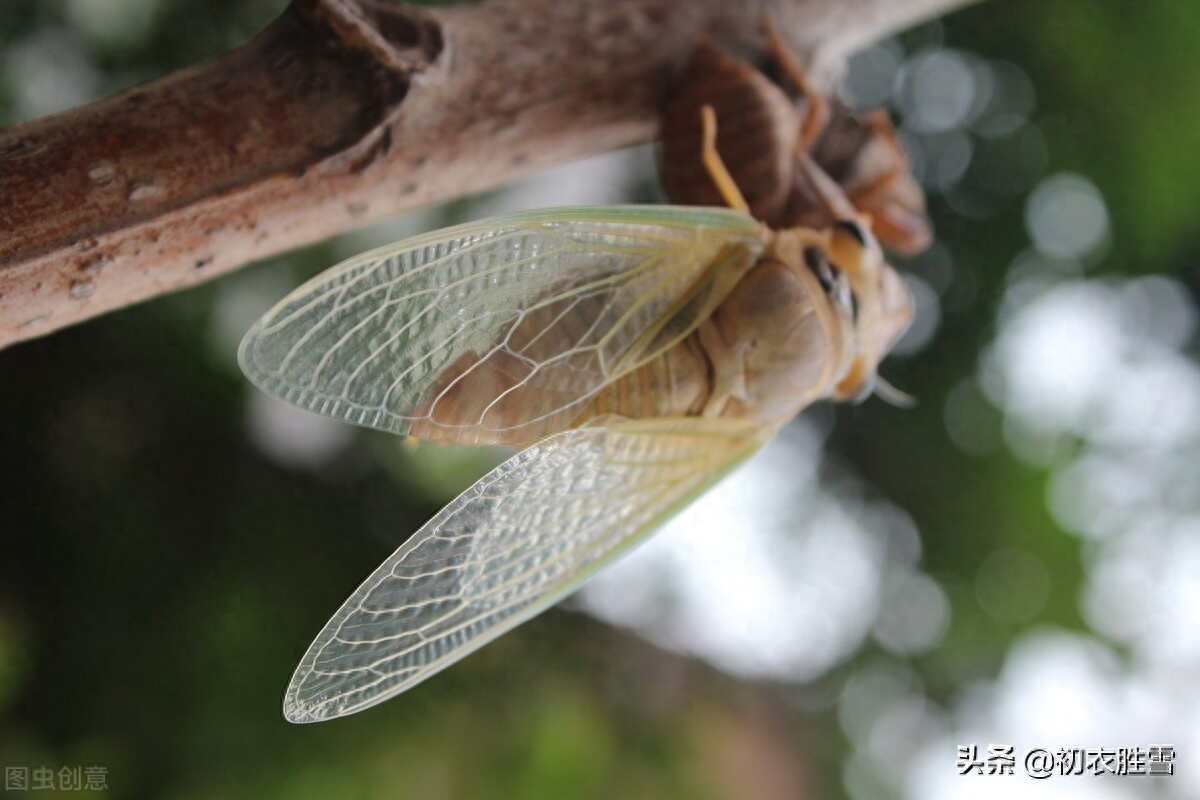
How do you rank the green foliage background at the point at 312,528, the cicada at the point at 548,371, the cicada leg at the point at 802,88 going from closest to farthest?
the cicada at the point at 548,371, the cicada leg at the point at 802,88, the green foliage background at the point at 312,528

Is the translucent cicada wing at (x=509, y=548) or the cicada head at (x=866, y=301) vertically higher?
the cicada head at (x=866, y=301)

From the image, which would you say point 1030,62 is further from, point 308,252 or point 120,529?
point 120,529

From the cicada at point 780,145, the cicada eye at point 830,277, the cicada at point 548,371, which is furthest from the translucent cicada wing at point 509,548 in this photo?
the cicada at point 780,145

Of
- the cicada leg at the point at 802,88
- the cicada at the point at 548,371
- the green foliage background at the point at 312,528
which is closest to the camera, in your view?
the cicada at the point at 548,371

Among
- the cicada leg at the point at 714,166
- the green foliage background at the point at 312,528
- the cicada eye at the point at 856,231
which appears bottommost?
the green foliage background at the point at 312,528

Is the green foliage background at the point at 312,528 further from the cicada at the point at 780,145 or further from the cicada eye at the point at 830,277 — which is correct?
the cicada eye at the point at 830,277

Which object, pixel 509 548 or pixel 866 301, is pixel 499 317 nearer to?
pixel 509 548

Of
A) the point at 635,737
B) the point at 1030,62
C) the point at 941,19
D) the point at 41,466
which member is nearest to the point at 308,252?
the point at 41,466

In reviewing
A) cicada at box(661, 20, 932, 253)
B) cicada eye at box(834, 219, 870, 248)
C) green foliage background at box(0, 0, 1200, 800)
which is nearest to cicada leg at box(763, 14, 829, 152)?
cicada at box(661, 20, 932, 253)
